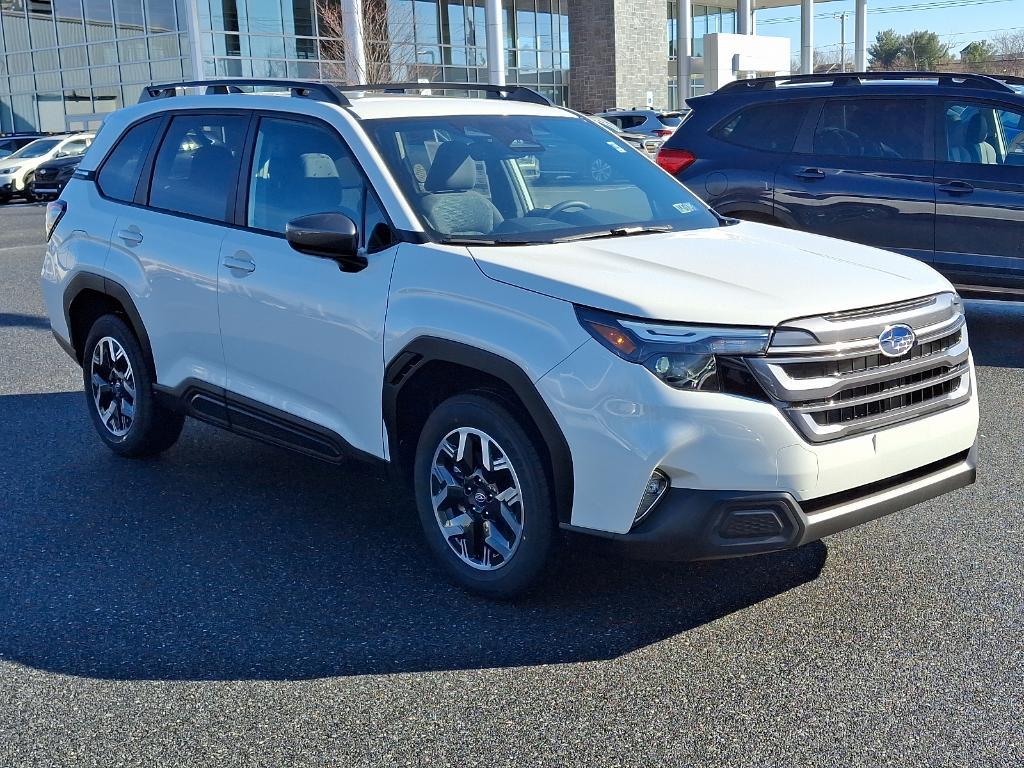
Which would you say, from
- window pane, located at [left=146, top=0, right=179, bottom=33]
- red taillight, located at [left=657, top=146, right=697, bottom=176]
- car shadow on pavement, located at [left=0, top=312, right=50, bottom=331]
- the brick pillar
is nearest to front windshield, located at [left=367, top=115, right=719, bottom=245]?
red taillight, located at [left=657, top=146, right=697, bottom=176]

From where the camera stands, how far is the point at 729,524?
12.7 feet

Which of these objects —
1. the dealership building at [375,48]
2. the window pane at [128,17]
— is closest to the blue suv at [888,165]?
the dealership building at [375,48]

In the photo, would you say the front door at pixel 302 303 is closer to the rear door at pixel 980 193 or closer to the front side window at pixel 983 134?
the rear door at pixel 980 193

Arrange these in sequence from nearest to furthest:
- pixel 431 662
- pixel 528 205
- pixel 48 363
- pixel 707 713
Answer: pixel 707 713 < pixel 431 662 < pixel 528 205 < pixel 48 363

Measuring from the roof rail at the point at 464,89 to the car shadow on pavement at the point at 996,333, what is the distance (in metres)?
4.08

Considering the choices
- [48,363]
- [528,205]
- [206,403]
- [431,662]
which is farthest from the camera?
[48,363]

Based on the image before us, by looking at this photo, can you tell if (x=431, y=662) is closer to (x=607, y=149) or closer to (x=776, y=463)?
(x=776, y=463)

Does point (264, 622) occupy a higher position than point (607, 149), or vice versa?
point (607, 149)

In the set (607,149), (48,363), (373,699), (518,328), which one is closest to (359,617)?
(373,699)

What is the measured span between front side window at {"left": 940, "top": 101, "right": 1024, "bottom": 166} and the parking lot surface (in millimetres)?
3584

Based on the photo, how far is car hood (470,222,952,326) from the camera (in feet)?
12.8

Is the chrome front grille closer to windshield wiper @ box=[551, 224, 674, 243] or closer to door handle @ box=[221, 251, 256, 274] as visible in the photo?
windshield wiper @ box=[551, 224, 674, 243]

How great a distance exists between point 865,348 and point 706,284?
1.83ft

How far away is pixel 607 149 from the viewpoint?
5.70m
